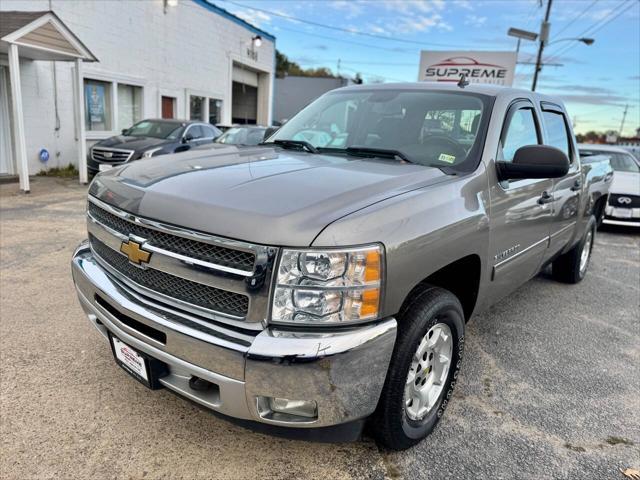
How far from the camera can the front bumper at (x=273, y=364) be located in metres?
1.82

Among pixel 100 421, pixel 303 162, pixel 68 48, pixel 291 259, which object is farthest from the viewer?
pixel 68 48

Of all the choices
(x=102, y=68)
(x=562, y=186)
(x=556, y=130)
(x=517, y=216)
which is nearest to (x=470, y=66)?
(x=102, y=68)

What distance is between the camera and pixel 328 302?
1.86 metres

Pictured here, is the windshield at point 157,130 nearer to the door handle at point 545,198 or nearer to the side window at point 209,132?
the side window at point 209,132

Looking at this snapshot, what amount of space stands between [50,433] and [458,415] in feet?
7.36

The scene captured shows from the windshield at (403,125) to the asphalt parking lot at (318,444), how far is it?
1.57 m

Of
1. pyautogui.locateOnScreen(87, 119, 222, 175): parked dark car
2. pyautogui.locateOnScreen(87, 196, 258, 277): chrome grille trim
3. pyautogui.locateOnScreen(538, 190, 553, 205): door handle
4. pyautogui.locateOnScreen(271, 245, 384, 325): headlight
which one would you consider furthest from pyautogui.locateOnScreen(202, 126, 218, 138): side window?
pyautogui.locateOnScreen(271, 245, 384, 325): headlight

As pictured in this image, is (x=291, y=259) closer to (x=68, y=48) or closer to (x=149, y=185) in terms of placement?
(x=149, y=185)

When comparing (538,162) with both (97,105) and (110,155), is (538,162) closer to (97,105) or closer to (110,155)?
(110,155)

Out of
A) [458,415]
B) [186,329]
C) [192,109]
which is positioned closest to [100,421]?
[186,329]

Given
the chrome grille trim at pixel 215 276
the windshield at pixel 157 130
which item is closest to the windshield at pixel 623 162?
the windshield at pixel 157 130

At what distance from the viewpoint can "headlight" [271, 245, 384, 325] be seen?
1.85 meters

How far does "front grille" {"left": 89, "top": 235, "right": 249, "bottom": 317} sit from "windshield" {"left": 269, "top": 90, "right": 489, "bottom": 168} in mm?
1474

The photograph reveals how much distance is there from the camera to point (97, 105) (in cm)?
1324
